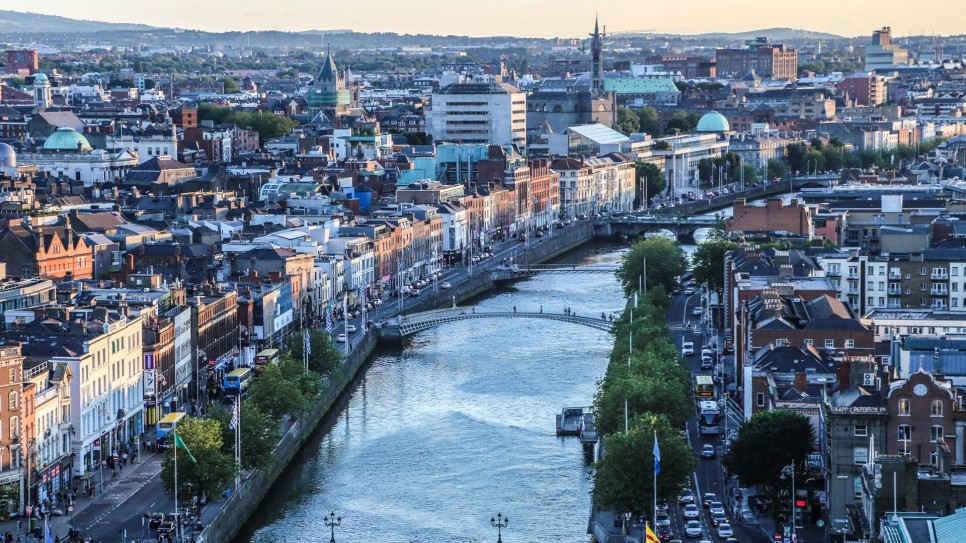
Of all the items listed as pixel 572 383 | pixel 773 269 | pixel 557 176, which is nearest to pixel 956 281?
pixel 773 269

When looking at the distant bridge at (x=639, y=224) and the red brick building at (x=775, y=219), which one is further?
the distant bridge at (x=639, y=224)

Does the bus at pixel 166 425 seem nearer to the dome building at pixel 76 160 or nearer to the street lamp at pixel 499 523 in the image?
the street lamp at pixel 499 523

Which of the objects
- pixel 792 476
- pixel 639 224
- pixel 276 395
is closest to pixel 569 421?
pixel 276 395

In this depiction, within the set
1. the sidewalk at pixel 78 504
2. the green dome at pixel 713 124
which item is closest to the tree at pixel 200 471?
the sidewalk at pixel 78 504

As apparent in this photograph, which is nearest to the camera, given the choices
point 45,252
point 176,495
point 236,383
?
point 176,495

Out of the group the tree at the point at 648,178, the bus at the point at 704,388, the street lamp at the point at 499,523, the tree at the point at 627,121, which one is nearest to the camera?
the street lamp at the point at 499,523

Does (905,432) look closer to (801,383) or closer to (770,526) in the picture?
(770,526)

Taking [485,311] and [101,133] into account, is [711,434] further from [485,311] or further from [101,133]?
[101,133]
